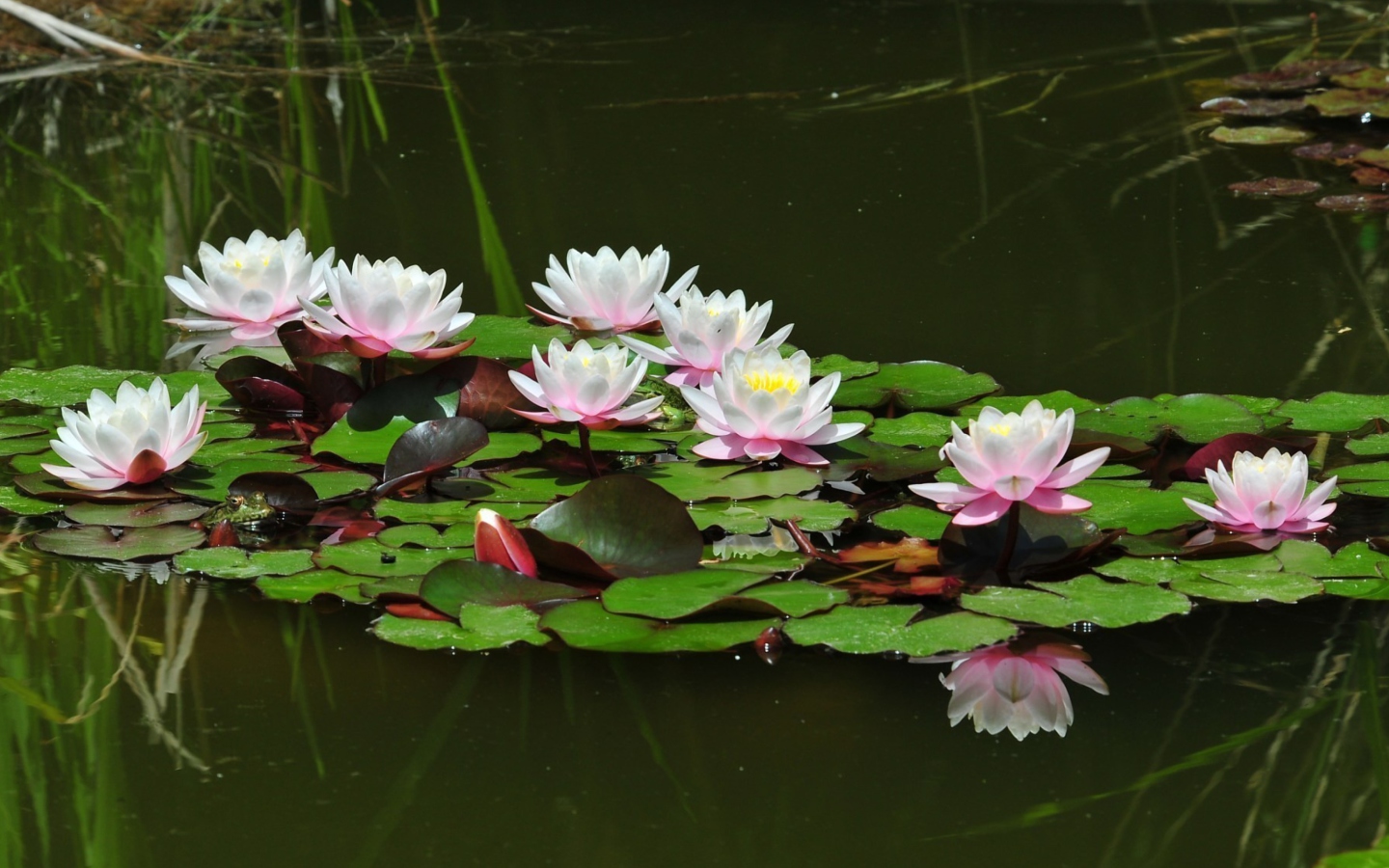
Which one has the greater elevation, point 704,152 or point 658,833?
point 704,152

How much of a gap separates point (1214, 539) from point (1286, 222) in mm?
1493

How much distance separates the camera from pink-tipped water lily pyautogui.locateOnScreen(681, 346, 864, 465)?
158cm

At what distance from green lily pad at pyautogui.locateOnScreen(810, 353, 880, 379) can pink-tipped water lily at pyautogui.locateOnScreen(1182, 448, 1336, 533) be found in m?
0.54

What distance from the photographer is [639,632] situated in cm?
133

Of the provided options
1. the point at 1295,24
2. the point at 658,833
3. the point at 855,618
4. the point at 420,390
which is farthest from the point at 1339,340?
the point at 1295,24

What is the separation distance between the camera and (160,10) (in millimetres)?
4863

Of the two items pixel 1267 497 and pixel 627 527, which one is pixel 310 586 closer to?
pixel 627 527

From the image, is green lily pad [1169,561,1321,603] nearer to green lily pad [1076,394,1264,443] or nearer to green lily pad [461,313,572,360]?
green lily pad [1076,394,1264,443]

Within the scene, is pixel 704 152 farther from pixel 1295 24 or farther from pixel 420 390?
pixel 1295 24

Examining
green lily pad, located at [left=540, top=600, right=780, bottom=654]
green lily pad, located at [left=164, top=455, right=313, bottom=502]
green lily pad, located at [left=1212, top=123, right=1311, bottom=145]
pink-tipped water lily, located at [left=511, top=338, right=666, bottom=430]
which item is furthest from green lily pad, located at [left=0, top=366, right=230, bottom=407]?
green lily pad, located at [left=1212, top=123, right=1311, bottom=145]

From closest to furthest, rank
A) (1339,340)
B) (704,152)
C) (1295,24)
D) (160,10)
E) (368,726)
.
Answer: (368,726), (1339,340), (704,152), (1295,24), (160,10)

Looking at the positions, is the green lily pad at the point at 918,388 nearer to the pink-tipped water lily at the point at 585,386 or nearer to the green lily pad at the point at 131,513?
the pink-tipped water lily at the point at 585,386

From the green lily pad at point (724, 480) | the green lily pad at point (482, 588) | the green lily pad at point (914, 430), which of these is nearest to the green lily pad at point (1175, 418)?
the green lily pad at point (914, 430)

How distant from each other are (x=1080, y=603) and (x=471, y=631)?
0.59m
